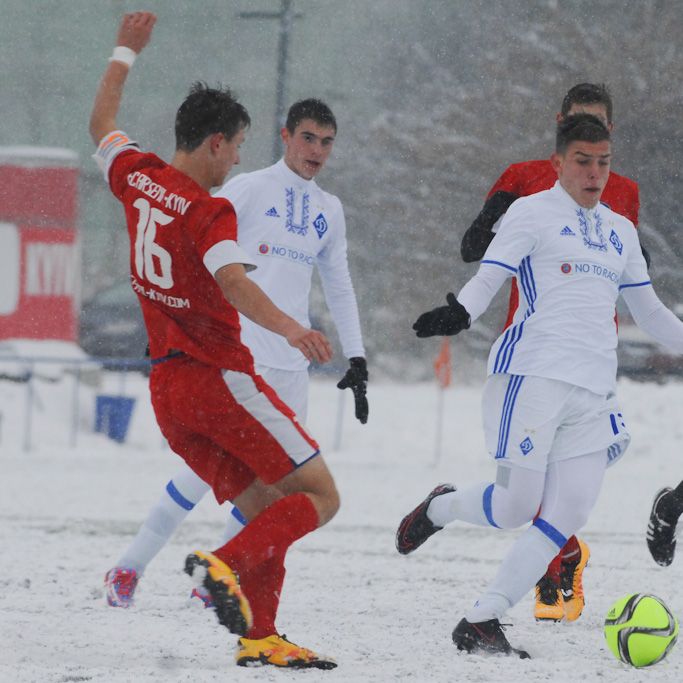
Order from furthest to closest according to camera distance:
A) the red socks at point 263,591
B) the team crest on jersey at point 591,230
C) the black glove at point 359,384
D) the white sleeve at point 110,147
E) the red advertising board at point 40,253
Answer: the red advertising board at point 40,253
the black glove at point 359,384
the team crest on jersey at point 591,230
the white sleeve at point 110,147
the red socks at point 263,591

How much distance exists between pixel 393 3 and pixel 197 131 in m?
32.1

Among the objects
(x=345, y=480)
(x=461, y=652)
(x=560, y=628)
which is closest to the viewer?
(x=461, y=652)

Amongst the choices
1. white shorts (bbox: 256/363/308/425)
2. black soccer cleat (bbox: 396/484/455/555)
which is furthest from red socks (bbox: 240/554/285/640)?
white shorts (bbox: 256/363/308/425)

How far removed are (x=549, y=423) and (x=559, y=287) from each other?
19.6 inches

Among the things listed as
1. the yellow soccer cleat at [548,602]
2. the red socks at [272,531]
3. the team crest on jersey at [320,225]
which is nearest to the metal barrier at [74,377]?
the team crest on jersey at [320,225]

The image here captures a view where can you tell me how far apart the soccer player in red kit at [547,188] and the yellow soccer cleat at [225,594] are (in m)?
1.94

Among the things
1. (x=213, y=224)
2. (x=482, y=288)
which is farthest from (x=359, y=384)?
(x=213, y=224)

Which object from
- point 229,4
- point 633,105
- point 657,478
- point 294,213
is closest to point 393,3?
point 229,4

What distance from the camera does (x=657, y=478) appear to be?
519 inches

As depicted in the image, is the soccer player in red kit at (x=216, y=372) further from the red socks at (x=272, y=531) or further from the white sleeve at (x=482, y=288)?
the white sleeve at (x=482, y=288)

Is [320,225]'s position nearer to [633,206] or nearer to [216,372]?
[633,206]

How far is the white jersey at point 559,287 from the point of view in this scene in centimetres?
518

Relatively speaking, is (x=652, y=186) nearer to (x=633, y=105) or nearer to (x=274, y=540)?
(x=633, y=105)

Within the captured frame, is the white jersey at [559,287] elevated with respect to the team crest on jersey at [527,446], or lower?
elevated
